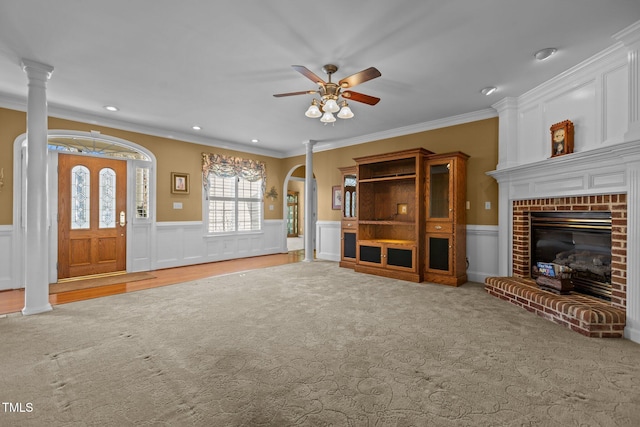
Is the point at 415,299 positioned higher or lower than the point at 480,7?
lower

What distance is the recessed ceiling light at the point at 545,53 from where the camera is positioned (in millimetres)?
2969

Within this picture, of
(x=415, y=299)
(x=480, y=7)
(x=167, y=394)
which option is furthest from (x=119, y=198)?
(x=480, y=7)

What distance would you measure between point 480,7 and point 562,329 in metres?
3.04

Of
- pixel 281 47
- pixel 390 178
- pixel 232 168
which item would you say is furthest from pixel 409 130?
pixel 232 168

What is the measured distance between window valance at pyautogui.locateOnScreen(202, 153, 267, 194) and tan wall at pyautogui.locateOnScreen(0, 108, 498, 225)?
13 centimetres

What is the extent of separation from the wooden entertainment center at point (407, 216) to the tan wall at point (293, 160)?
290 mm

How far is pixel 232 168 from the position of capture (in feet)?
23.2

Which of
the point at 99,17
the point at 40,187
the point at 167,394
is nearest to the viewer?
the point at 167,394

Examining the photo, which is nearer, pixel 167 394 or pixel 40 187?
pixel 167 394

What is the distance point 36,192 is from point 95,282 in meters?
2.00

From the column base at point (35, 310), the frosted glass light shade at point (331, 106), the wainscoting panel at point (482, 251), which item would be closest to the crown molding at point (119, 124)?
the column base at point (35, 310)

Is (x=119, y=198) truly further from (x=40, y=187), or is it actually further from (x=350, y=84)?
(x=350, y=84)

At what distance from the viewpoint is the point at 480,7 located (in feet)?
7.71

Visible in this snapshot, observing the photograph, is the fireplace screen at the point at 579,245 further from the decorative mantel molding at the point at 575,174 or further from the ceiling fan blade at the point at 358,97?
the ceiling fan blade at the point at 358,97
